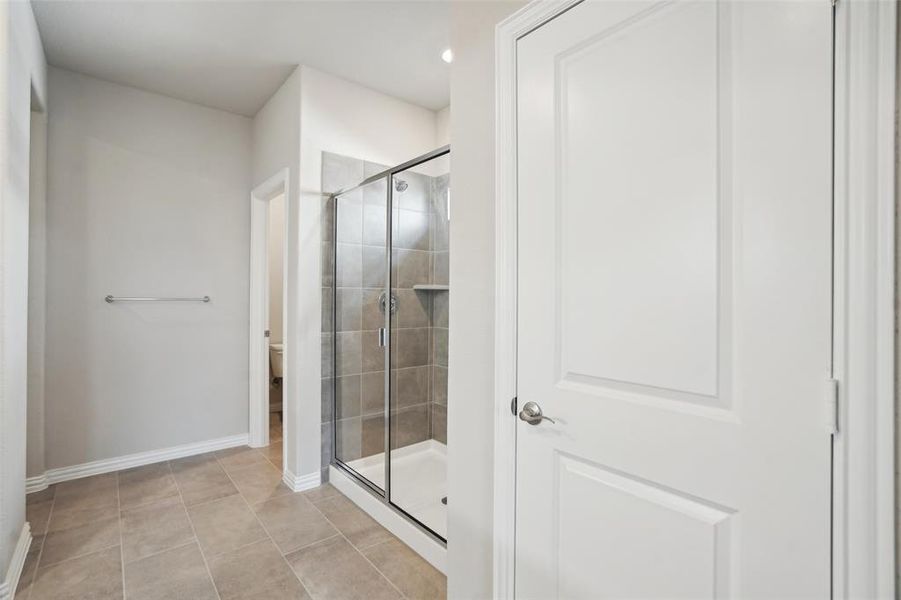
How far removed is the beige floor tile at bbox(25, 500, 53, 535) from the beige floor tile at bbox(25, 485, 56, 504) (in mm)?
51

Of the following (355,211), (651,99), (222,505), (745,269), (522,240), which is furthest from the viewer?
(355,211)

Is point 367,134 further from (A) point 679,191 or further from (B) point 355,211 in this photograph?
(A) point 679,191

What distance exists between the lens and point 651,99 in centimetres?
101

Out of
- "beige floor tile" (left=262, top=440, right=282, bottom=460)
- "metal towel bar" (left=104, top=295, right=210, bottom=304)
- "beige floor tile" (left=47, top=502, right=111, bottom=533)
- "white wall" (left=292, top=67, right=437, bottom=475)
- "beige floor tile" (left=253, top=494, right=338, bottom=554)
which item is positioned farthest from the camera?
"beige floor tile" (left=262, top=440, right=282, bottom=460)

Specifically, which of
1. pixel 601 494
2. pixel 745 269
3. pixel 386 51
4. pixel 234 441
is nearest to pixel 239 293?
pixel 234 441

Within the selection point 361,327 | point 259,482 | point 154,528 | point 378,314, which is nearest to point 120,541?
point 154,528

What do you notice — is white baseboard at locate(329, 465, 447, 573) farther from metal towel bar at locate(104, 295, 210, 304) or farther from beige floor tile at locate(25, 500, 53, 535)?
metal towel bar at locate(104, 295, 210, 304)

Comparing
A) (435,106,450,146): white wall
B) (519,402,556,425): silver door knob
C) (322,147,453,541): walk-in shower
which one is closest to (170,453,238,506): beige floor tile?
(322,147,453,541): walk-in shower

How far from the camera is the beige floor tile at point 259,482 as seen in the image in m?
2.65

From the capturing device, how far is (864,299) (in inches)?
29.2

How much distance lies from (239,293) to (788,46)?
3.58 metres

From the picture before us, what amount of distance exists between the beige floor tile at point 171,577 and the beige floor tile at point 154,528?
0.23 ft

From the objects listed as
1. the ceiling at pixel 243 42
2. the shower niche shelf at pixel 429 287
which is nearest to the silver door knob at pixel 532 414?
the shower niche shelf at pixel 429 287

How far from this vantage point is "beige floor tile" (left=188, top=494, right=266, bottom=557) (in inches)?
83.6
